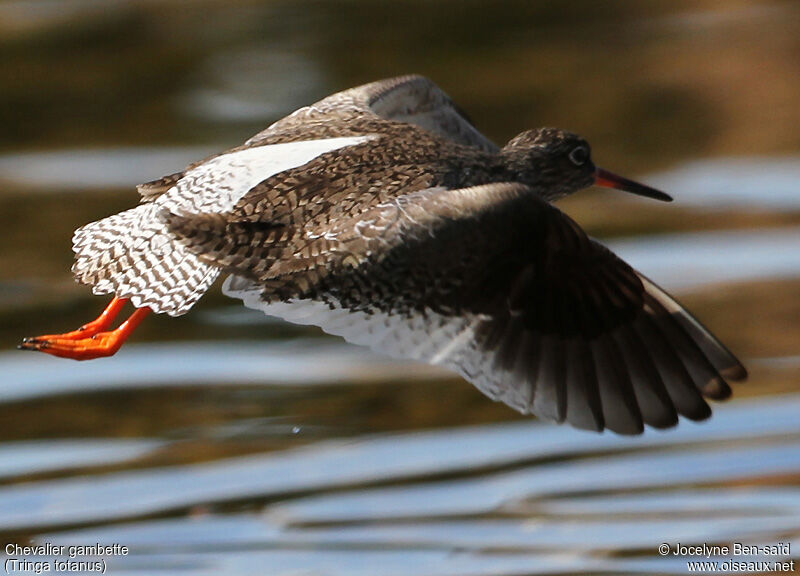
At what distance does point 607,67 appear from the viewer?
15.6 meters

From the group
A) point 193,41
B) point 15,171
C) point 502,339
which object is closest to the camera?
point 502,339

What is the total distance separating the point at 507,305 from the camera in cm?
640

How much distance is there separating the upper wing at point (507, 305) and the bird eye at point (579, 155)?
3.18 feet

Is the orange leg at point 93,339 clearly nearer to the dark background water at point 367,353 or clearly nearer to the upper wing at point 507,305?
the upper wing at point 507,305

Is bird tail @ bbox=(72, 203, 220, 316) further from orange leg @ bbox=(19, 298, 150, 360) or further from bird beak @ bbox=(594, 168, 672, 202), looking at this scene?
bird beak @ bbox=(594, 168, 672, 202)

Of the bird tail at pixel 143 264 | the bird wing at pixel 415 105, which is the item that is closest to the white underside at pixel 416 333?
the bird tail at pixel 143 264

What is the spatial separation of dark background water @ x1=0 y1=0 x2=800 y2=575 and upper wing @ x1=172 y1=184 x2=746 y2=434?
1.38m

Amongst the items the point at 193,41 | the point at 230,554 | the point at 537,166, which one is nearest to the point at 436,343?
the point at 537,166

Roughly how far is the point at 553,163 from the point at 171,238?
175cm

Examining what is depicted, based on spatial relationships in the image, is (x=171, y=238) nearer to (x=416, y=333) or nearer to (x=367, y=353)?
(x=416, y=333)

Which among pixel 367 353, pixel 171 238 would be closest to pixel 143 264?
pixel 171 238

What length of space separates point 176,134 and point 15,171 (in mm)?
1512

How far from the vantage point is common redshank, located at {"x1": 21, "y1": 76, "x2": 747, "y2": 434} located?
614 cm

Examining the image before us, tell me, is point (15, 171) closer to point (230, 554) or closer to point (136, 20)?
point (136, 20)
